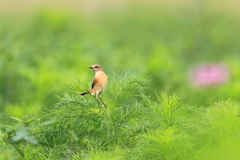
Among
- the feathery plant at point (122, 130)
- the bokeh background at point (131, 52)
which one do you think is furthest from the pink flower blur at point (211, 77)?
the feathery plant at point (122, 130)

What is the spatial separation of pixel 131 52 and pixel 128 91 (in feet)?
11.6

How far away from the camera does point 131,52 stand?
187 inches

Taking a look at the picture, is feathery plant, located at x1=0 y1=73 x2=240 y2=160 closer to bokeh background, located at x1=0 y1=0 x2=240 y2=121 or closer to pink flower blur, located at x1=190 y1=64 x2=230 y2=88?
bokeh background, located at x1=0 y1=0 x2=240 y2=121

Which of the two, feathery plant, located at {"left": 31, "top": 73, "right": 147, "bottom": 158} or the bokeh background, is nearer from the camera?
feathery plant, located at {"left": 31, "top": 73, "right": 147, "bottom": 158}

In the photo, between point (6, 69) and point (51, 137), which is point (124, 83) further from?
point (6, 69)

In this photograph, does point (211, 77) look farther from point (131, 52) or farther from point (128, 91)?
point (128, 91)

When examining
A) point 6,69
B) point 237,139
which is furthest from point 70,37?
point 237,139

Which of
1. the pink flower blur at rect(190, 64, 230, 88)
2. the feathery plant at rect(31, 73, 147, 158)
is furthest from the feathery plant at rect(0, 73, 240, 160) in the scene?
the pink flower blur at rect(190, 64, 230, 88)

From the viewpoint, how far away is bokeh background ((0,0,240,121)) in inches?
116

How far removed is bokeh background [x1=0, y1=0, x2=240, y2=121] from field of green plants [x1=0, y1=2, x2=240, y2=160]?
0.03 ft

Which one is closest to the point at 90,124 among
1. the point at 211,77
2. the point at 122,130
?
the point at 122,130

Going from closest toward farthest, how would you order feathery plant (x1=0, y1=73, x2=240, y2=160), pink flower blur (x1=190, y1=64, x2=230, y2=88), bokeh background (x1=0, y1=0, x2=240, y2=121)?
feathery plant (x1=0, y1=73, x2=240, y2=160), bokeh background (x1=0, y1=0, x2=240, y2=121), pink flower blur (x1=190, y1=64, x2=230, y2=88)

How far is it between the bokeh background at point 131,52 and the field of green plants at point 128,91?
0.03 feet

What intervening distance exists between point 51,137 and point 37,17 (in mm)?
5061
